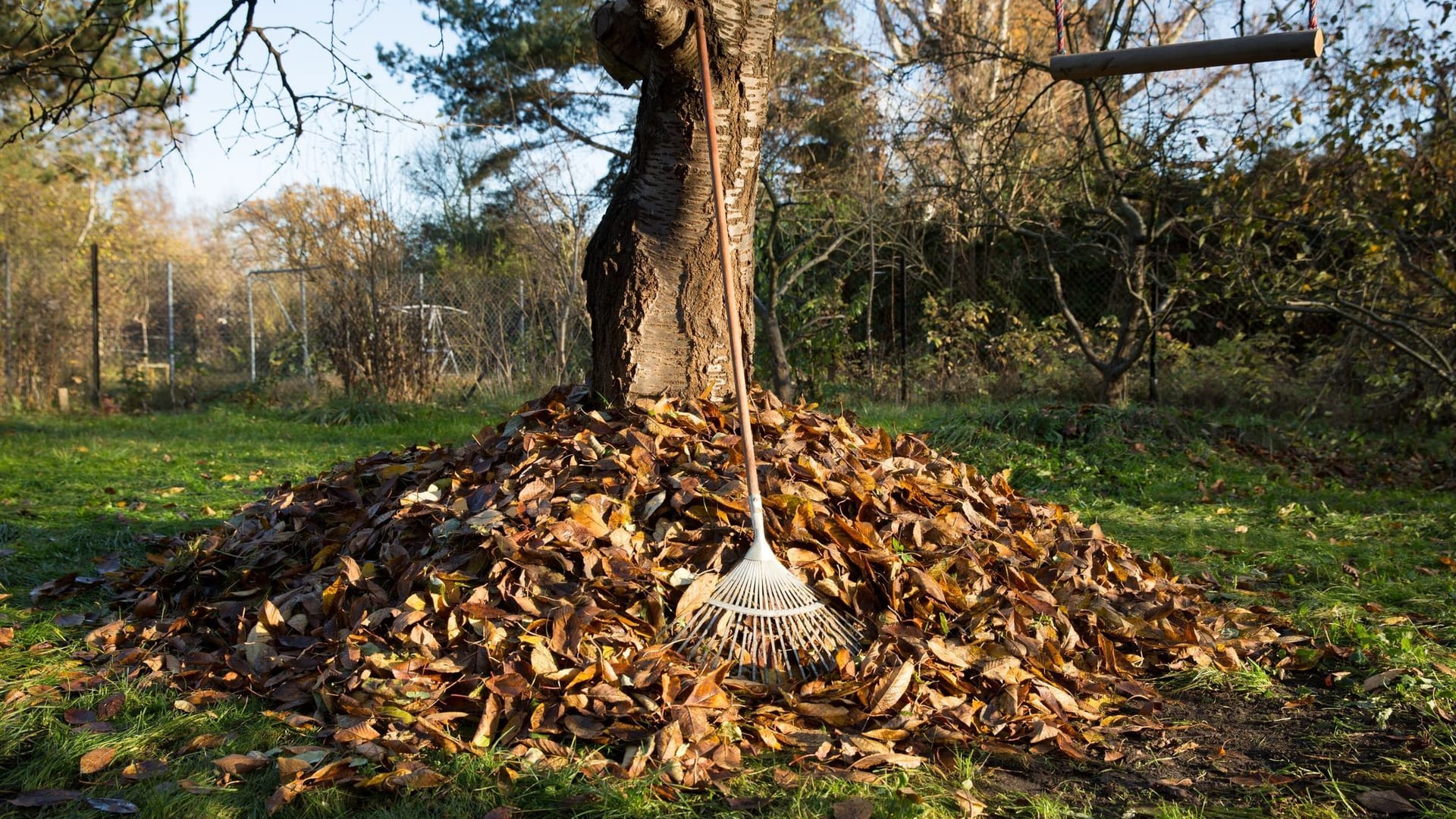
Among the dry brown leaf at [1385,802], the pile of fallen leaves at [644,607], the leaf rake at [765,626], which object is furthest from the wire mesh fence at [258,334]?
the dry brown leaf at [1385,802]

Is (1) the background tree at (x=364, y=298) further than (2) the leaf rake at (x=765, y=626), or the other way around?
(1) the background tree at (x=364, y=298)

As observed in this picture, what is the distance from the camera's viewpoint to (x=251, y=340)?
1233cm

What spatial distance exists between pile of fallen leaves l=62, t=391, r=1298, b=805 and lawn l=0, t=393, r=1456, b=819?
0.12 m

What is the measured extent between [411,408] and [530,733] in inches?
320

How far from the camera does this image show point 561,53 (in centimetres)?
1334

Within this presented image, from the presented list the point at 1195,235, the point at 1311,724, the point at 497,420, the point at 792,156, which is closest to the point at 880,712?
the point at 1311,724

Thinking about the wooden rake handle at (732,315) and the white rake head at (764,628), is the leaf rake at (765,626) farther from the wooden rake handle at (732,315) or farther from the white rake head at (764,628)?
the wooden rake handle at (732,315)

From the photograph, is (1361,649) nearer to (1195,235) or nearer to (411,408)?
(1195,235)

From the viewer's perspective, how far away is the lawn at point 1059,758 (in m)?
2.28

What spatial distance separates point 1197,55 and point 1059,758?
2.43 metres

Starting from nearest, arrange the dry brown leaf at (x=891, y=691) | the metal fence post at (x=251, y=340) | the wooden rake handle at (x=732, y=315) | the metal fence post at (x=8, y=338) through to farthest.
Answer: the dry brown leaf at (x=891, y=691)
the wooden rake handle at (x=732, y=315)
the metal fence post at (x=8, y=338)
the metal fence post at (x=251, y=340)

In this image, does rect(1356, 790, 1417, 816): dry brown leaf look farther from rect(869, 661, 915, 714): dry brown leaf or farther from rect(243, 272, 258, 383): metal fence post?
rect(243, 272, 258, 383): metal fence post

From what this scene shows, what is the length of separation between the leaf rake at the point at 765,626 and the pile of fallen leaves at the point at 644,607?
63mm

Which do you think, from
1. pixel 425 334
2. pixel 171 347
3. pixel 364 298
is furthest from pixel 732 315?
pixel 171 347
